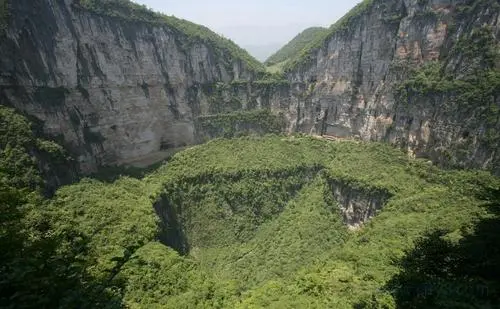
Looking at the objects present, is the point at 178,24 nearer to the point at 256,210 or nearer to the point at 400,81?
the point at 256,210

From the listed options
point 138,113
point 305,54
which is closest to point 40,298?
point 138,113

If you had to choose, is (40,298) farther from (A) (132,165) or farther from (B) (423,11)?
(B) (423,11)

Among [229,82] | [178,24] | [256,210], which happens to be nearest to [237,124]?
[229,82]

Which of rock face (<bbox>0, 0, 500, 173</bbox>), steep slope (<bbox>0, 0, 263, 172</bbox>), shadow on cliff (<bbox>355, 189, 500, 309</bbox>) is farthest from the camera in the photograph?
steep slope (<bbox>0, 0, 263, 172</bbox>)

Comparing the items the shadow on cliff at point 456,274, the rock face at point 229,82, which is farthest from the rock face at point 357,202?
the shadow on cliff at point 456,274

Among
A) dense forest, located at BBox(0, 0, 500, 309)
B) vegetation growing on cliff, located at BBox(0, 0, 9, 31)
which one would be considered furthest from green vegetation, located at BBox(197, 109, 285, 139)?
vegetation growing on cliff, located at BBox(0, 0, 9, 31)

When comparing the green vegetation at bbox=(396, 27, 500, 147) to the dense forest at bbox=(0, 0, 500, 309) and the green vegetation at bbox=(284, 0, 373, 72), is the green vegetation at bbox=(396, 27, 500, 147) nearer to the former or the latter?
the dense forest at bbox=(0, 0, 500, 309)
